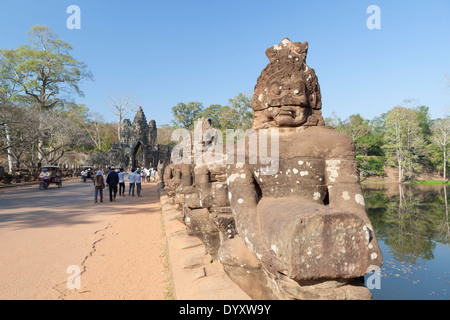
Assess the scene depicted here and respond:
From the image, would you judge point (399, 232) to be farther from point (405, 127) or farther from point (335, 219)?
point (405, 127)

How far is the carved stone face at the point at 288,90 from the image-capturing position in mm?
1953

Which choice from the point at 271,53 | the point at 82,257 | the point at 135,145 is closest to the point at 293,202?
the point at 271,53

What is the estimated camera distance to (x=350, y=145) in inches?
69.7

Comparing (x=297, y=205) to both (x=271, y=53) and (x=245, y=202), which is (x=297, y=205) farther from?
(x=271, y=53)

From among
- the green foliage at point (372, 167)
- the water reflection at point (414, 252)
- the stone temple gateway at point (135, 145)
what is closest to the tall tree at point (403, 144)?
the green foliage at point (372, 167)

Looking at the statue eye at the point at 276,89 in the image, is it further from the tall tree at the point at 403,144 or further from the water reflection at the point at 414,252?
the tall tree at the point at 403,144

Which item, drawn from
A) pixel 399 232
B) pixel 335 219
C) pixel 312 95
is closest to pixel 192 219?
pixel 312 95

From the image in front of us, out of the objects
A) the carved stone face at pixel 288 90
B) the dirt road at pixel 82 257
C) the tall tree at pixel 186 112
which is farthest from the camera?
the tall tree at pixel 186 112

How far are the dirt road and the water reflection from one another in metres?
3.67

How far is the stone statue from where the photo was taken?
1.13 m

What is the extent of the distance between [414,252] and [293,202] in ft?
19.7

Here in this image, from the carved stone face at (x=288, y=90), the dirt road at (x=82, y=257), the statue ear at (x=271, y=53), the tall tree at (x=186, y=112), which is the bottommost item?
the dirt road at (x=82, y=257)

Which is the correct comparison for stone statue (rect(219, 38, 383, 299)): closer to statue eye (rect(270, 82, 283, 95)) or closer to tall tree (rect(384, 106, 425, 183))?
statue eye (rect(270, 82, 283, 95))
